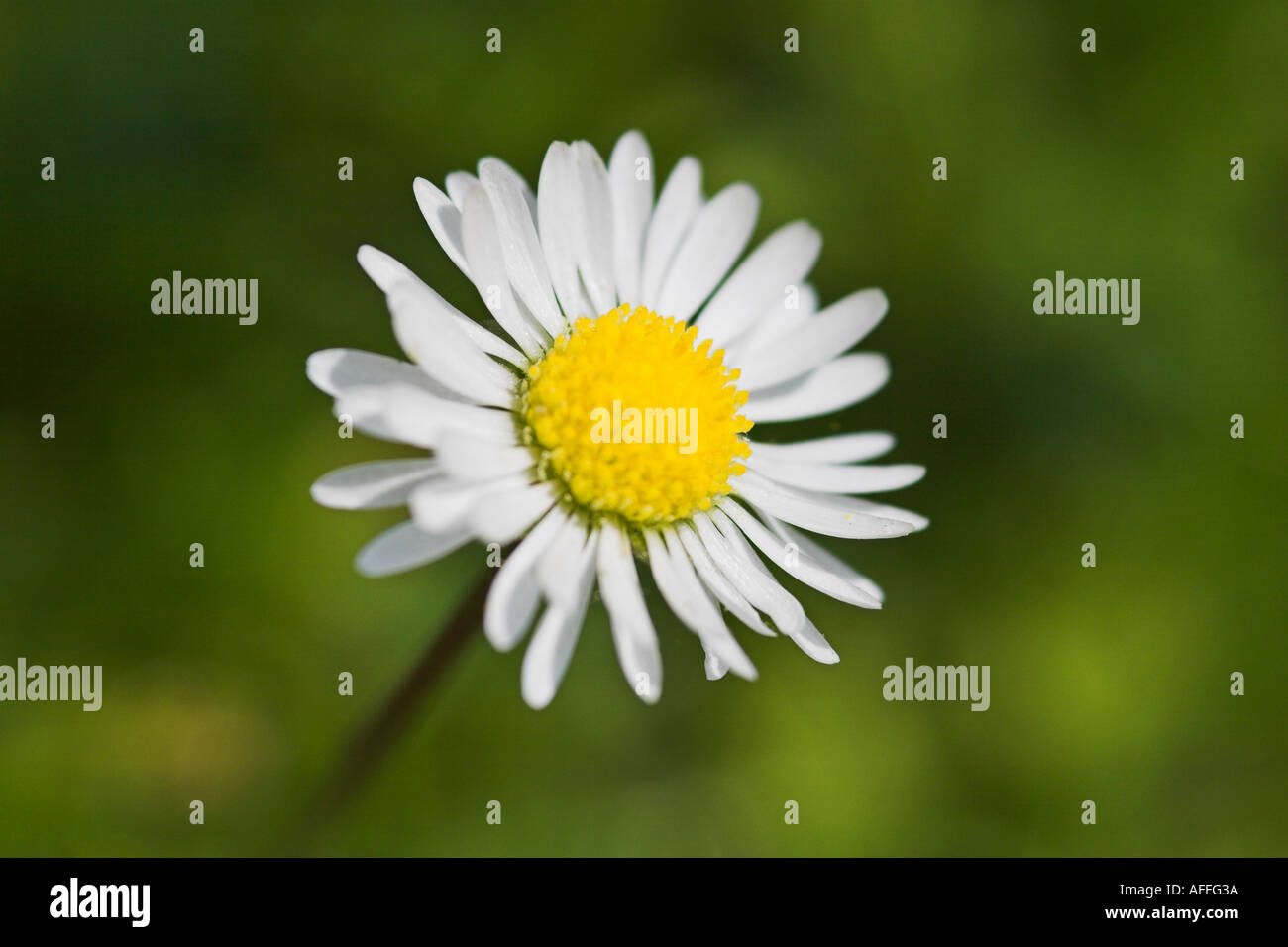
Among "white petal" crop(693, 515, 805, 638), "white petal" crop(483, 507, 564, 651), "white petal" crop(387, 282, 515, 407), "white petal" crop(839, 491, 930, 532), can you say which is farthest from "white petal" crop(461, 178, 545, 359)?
"white petal" crop(839, 491, 930, 532)

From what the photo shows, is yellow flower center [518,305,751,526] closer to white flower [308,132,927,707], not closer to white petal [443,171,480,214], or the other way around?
white flower [308,132,927,707]

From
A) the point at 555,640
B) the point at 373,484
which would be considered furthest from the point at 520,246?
the point at 555,640

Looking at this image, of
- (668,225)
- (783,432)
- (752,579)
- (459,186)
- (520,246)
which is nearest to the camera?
(459,186)

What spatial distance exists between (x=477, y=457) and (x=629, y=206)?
4.09 feet

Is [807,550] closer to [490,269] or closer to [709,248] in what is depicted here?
[709,248]

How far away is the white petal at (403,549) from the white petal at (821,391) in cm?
140

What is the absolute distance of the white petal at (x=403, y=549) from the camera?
8.83 feet

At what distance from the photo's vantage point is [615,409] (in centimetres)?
324

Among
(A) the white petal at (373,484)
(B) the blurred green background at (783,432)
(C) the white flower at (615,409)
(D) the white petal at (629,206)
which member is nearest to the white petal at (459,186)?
(C) the white flower at (615,409)

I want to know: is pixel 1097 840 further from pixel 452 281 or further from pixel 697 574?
pixel 452 281

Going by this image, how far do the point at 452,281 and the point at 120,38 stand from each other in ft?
5.73

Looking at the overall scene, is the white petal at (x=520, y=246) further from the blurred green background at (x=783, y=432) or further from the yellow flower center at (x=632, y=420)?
the blurred green background at (x=783, y=432)

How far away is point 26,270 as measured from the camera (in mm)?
4816

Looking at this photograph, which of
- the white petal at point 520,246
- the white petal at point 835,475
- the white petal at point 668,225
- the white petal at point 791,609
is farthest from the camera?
the white petal at point 668,225
